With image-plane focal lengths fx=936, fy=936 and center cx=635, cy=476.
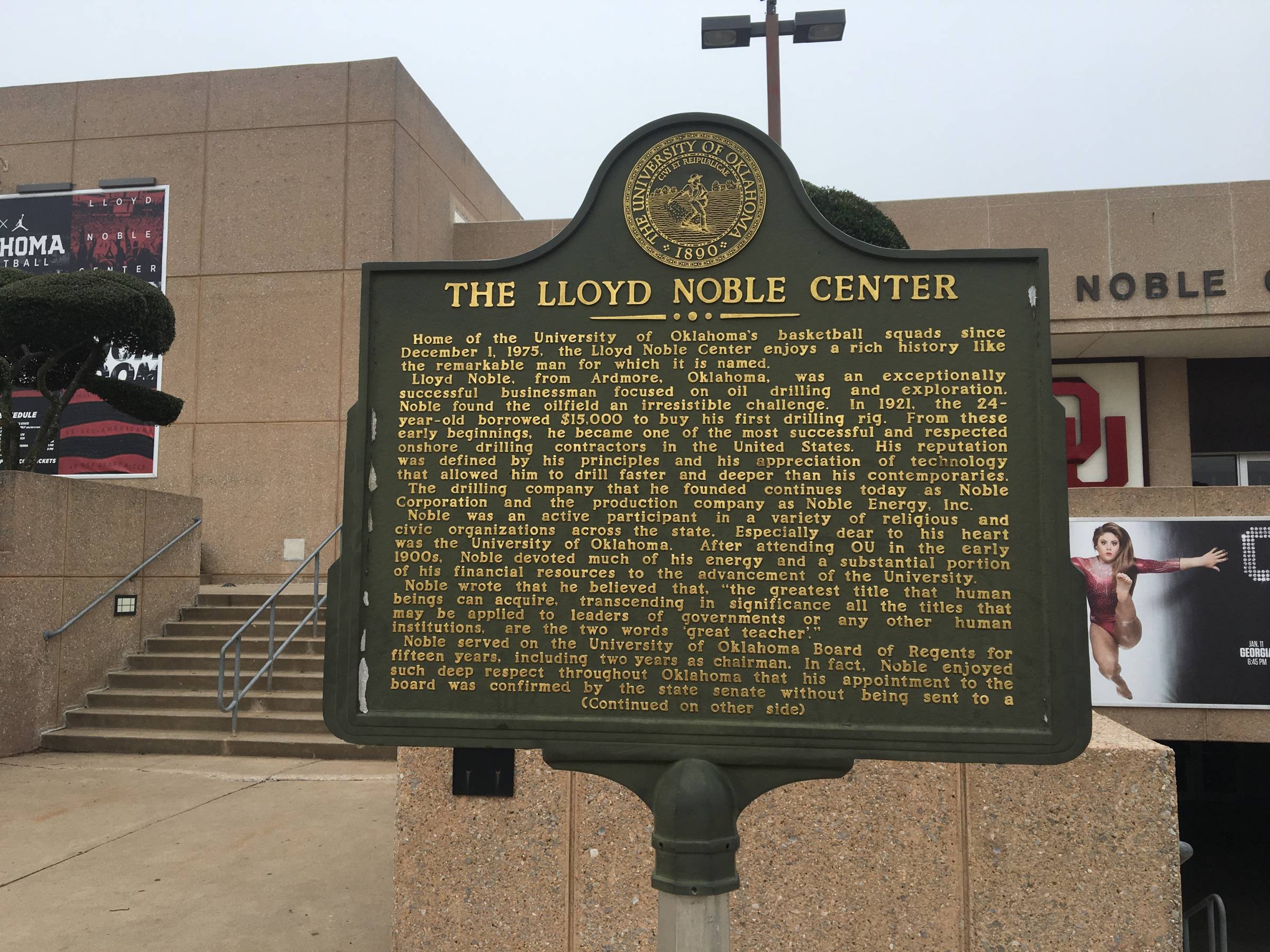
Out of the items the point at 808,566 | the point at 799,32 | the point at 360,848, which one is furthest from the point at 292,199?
the point at 808,566

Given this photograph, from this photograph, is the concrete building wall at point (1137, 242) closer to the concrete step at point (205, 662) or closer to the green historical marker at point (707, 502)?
the concrete step at point (205, 662)

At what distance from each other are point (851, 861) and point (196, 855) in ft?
13.4

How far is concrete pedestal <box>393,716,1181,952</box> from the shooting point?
152 inches

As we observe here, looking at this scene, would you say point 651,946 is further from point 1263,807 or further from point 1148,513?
point 1263,807

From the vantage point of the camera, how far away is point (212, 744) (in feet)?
28.5

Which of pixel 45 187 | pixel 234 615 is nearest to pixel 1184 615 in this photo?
pixel 234 615

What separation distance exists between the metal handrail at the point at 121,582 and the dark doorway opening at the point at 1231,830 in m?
10.8

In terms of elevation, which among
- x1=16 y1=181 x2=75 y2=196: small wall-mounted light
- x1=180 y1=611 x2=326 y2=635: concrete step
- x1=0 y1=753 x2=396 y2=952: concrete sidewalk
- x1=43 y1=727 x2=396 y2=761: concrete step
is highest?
x1=16 y1=181 x2=75 y2=196: small wall-mounted light

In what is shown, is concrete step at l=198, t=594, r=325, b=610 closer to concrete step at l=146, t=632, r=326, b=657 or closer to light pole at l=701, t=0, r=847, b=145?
concrete step at l=146, t=632, r=326, b=657

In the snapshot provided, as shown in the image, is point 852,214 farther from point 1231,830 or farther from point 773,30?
point 1231,830

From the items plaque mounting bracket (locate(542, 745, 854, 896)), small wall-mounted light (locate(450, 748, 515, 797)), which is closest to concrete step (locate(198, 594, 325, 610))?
small wall-mounted light (locate(450, 748, 515, 797))

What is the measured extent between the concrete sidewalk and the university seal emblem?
3634 mm

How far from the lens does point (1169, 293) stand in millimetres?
12516

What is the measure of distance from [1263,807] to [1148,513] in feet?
28.5
